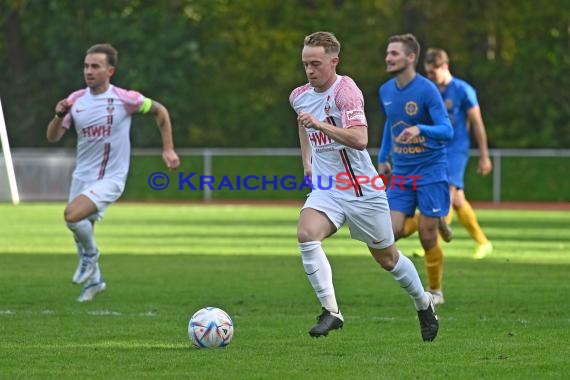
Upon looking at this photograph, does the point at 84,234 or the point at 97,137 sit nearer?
the point at 84,234

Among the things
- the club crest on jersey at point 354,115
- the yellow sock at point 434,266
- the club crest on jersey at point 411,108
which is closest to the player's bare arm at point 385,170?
the club crest on jersey at point 411,108

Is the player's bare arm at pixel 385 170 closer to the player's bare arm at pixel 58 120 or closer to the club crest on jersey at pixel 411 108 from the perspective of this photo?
the club crest on jersey at pixel 411 108

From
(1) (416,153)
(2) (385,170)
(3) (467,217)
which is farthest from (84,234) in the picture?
(3) (467,217)

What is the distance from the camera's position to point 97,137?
1207cm

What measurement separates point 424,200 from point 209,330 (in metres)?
3.30

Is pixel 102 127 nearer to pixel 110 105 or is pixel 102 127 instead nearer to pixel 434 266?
pixel 110 105

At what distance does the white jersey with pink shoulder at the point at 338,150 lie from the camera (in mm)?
8406

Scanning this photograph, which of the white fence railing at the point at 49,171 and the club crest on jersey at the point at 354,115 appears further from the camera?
the white fence railing at the point at 49,171

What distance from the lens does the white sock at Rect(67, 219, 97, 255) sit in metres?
11.7

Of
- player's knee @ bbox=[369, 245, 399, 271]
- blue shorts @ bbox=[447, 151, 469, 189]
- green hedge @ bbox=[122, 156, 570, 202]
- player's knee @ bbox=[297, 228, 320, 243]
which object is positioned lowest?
green hedge @ bbox=[122, 156, 570, 202]

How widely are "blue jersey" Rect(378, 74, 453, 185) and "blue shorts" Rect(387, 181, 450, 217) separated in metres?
0.07

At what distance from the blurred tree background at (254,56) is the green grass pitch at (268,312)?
1944cm

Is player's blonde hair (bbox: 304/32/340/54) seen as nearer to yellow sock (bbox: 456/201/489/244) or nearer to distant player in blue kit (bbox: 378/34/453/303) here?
distant player in blue kit (bbox: 378/34/453/303)

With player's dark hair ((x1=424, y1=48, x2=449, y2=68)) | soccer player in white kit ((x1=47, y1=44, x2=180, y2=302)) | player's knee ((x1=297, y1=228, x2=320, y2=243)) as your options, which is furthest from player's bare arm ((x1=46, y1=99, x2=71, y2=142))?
player's knee ((x1=297, y1=228, x2=320, y2=243))
